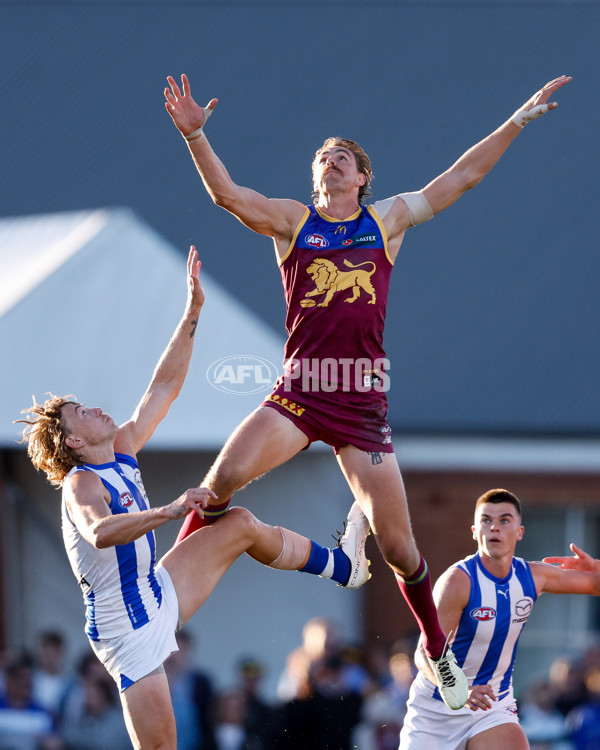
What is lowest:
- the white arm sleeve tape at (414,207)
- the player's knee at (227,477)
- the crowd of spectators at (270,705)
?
the crowd of spectators at (270,705)

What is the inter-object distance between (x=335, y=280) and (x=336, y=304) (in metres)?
0.10

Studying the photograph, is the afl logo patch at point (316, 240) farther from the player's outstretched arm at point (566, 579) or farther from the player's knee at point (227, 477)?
the player's outstretched arm at point (566, 579)

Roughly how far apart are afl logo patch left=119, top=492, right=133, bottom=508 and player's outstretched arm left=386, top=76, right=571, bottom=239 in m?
1.58

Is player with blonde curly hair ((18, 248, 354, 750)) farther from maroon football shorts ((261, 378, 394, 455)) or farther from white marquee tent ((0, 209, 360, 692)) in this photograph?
white marquee tent ((0, 209, 360, 692))

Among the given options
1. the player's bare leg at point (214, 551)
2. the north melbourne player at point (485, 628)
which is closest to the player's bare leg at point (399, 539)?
the north melbourne player at point (485, 628)

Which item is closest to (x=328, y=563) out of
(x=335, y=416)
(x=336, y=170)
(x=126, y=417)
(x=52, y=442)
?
(x=335, y=416)

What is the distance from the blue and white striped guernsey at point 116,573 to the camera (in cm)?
443

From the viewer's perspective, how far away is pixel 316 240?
4.70 metres

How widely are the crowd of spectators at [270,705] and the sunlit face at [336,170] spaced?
313 cm

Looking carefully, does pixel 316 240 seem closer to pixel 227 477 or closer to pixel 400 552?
pixel 227 477

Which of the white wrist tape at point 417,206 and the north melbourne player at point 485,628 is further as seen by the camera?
the north melbourne player at point 485,628

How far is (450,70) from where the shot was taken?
9.20 m

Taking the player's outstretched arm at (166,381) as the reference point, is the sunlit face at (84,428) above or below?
below

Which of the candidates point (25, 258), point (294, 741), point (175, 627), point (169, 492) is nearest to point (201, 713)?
point (294, 741)
